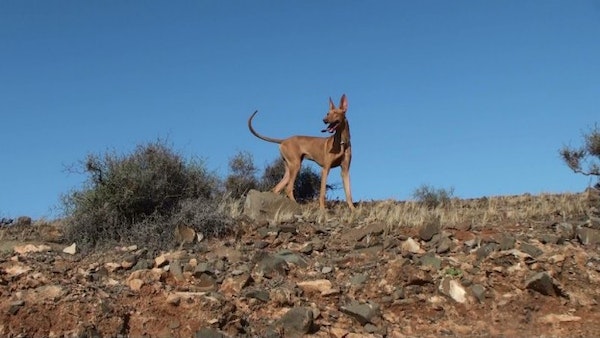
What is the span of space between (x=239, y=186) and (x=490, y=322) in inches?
463

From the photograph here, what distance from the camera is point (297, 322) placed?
7742 millimetres

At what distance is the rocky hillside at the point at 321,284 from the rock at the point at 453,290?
0.05ft

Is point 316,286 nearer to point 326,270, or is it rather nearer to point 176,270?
point 326,270

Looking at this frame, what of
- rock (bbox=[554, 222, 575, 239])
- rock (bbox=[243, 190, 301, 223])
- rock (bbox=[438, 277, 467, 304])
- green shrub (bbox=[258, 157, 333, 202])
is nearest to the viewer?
rock (bbox=[438, 277, 467, 304])

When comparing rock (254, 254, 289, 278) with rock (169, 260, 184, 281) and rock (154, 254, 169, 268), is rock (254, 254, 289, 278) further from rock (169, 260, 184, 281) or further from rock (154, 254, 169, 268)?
rock (154, 254, 169, 268)

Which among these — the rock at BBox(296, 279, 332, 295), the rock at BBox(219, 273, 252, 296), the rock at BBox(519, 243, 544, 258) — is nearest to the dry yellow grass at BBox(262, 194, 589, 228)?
the rock at BBox(519, 243, 544, 258)

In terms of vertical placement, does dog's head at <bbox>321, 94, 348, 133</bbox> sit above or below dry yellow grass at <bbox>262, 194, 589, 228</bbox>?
A: above

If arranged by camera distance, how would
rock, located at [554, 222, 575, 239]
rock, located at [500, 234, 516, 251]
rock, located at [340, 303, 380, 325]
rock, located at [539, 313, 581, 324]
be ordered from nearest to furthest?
rock, located at [340, 303, 380, 325], rock, located at [539, 313, 581, 324], rock, located at [500, 234, 516, 251], rock, located at [554, 222, 575, 239]

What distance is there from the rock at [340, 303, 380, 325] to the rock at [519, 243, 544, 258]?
9.57 feet

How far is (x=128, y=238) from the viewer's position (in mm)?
11125

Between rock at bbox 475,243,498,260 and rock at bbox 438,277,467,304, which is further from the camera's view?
rock at bbox 475,243,498,260

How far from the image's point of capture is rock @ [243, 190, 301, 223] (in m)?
12.4

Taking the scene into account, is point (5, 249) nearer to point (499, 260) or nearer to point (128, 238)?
point (128, 238)

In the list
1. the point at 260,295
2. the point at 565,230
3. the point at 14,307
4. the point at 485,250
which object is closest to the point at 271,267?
the point at 260,295
